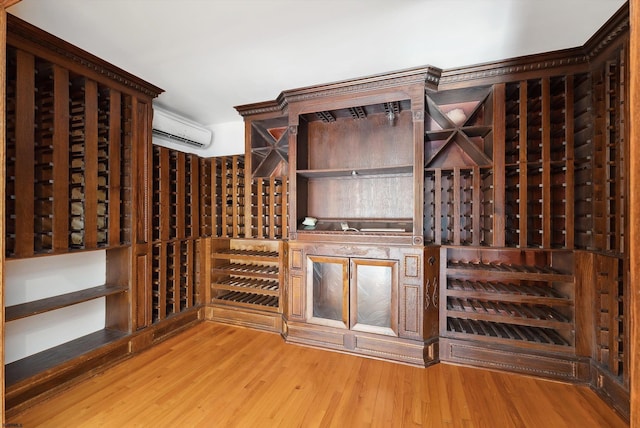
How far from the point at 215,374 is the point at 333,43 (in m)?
2.74

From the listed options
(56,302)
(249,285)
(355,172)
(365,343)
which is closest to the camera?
(56,302)

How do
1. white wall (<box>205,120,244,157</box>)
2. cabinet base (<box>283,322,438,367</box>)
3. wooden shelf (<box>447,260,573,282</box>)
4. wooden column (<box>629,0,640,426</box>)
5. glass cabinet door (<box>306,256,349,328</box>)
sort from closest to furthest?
wooden column (<box>629,0,640,426</box>) → wooden shelf (<box>447,260,573,282</box>) → cabinet base (<box>283,322,438,367</box>) → glass cabinet door (<box>306,256,349,328</box>) → white wall (<box>205,120,244,157</box>)

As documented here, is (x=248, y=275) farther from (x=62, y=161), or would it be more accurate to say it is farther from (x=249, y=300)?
(x=62, y=161)

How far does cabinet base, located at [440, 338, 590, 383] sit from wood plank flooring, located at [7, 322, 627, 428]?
0.06 m

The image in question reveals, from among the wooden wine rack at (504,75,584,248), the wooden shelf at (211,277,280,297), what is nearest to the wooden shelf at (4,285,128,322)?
the wooden shelf at (211,277,280,297)

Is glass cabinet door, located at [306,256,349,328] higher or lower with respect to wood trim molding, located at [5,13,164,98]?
lower

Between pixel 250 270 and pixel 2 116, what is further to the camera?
pixel 250 270

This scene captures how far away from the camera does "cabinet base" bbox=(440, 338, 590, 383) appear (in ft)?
6.94

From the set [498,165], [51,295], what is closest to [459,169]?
[498,165]

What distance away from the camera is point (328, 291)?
8.63 ft

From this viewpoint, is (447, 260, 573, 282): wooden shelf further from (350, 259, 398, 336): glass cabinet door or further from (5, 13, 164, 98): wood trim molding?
(5, 13, 164, 98): wood trim molding

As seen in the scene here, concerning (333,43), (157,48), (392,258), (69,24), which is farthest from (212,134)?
(392,258)

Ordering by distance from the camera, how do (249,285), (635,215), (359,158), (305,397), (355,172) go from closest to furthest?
(635,215)
(305,397)
(355,172)
(359,158)
(249,285)

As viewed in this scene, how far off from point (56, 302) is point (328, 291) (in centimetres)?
216
